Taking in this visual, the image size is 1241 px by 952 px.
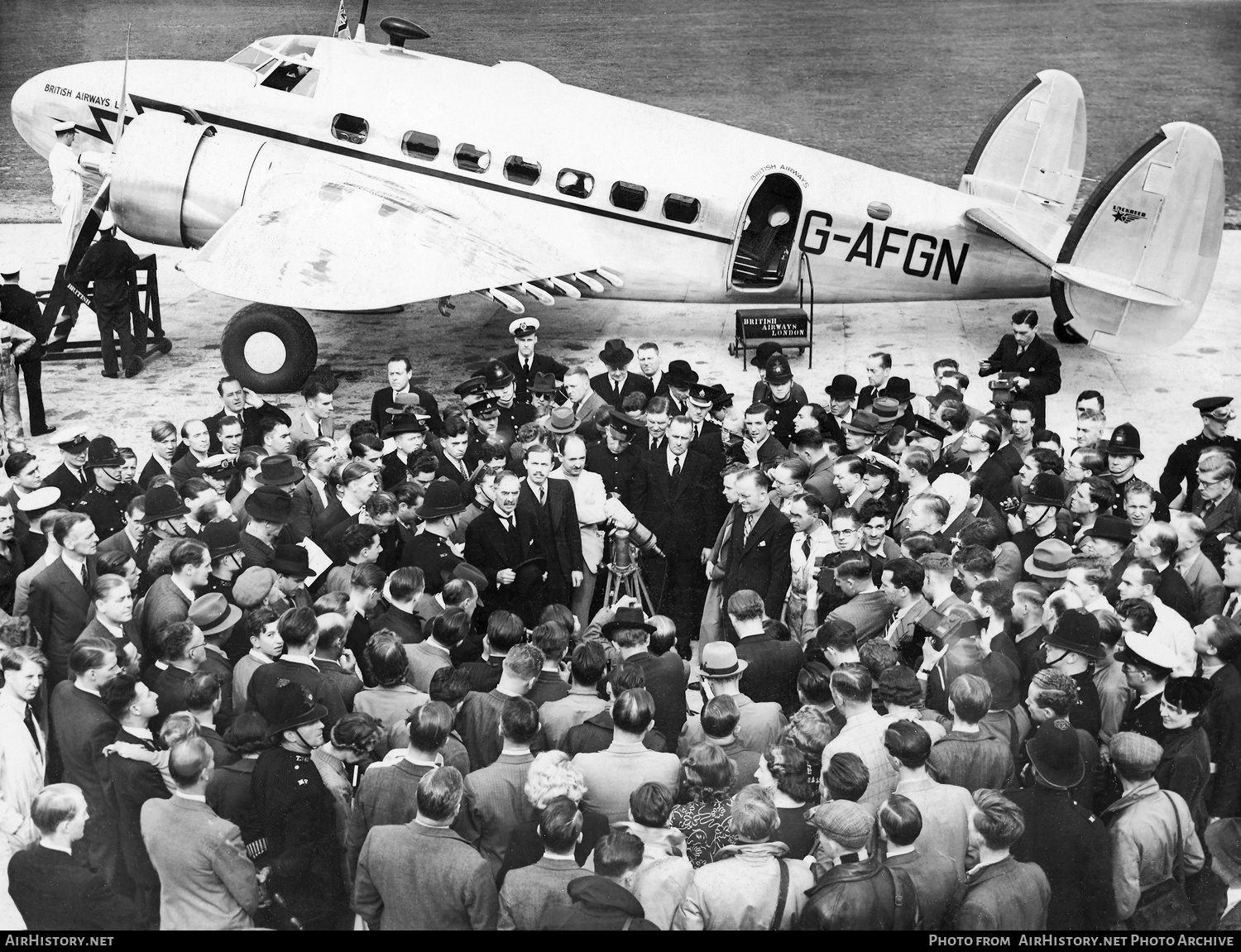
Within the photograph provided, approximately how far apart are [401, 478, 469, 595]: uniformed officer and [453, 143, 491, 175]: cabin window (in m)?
7.08

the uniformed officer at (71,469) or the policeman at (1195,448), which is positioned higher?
the policeman at (1195,448)

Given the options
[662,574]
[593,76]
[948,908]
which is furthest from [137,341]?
[593,76]

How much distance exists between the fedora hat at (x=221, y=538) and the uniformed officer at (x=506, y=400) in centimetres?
343

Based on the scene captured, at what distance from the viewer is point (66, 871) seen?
18.2 feet

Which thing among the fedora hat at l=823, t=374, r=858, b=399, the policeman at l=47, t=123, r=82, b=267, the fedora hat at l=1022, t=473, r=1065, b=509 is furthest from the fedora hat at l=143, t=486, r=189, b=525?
the policeman at l=47, t=123, r=82, b=267

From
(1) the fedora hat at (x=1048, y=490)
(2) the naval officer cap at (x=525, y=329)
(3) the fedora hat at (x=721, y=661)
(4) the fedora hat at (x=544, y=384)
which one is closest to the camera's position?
(3) the fedora hat at (x=721, y=661)

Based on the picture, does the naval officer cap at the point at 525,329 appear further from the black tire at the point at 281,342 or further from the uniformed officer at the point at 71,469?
the uniformed officer at the point at 71,469

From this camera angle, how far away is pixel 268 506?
28.5 feet

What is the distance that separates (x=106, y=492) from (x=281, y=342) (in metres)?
4.78

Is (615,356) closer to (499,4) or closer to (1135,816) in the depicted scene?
(1135,816)

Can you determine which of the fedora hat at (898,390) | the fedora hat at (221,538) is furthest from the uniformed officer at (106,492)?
the fedora hat at (898,390)

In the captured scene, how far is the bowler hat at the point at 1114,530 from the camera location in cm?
873

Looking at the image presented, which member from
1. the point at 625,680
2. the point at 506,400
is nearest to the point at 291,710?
the point at 625,680

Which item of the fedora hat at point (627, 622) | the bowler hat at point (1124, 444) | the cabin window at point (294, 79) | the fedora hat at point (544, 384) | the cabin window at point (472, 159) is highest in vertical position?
the cabin window at point (294, 79)
